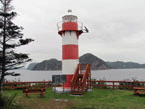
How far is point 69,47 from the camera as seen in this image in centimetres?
1492

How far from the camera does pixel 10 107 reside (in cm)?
684

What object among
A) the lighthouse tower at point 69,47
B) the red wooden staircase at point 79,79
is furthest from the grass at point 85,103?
the lighthouse tower at point 69,47

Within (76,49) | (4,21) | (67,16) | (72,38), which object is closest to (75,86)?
(76,49)

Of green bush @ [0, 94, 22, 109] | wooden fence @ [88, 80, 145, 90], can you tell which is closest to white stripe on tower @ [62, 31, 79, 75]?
wooden fence @ [88, 80, 145, 90]

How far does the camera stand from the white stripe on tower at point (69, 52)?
48.8 feet

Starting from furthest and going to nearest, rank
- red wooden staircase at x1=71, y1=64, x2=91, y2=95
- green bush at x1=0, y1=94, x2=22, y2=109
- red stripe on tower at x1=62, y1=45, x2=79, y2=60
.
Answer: red stripe on tower at x1=62, y1=45, x2=79, y2=60, red wooden staircase at x1=71, y1=64, x2=91, y2=95, green bush at x1=0, y1=94, x2=22, y2=109

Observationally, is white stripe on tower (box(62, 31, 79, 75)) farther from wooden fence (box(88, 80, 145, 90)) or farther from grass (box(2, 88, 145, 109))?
wooden fence (box(88, 80, 145, 90))

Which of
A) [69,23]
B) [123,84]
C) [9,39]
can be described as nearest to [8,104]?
[9,39]

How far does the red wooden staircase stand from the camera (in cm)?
1334

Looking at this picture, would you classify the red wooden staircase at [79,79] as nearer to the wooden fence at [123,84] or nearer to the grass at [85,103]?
the grass at [85,103]

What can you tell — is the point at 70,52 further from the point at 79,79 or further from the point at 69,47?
the point at 79,79

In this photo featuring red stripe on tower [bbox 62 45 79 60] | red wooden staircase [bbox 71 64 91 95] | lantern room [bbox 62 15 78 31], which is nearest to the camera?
red wooden staircase [bbox 71 64 91 95]

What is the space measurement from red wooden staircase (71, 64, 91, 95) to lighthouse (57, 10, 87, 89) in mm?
550

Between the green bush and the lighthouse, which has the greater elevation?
the lighthouse
